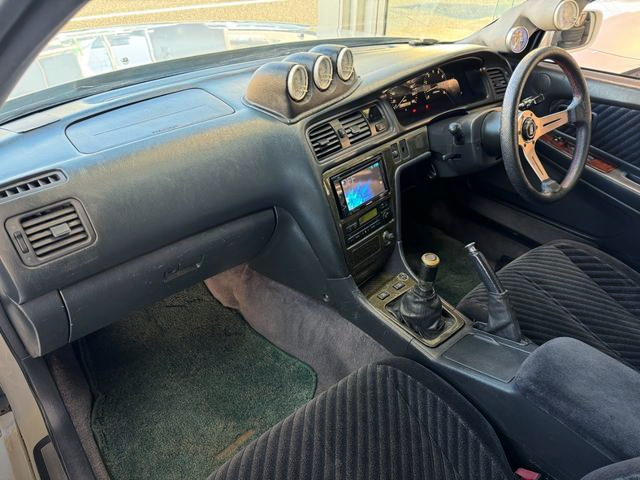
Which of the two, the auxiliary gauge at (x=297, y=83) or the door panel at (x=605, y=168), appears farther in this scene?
the door panel at (x=605, y=168)

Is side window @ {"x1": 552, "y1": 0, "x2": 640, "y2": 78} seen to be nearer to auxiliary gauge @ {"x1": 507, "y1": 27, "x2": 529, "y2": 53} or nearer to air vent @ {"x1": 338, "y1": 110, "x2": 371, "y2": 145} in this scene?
auxiliary gauge @ {"x1": 507, "y1": 27, "x2": 529, "y2": 53}

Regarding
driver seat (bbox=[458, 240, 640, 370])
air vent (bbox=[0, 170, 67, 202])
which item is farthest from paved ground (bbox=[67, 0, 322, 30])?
driver seat (bbox=[458, 240, 640, 370])

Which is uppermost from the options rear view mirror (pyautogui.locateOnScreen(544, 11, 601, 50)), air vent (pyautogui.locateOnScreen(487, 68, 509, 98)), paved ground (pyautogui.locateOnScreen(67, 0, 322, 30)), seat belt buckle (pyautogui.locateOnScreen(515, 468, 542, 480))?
paved ground (pyautogui.locateOnScreen(67, 0, 322, 30))

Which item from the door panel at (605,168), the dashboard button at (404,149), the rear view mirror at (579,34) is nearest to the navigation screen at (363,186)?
the dashboard button at (404,149)

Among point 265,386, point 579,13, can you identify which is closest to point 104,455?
point 265,386

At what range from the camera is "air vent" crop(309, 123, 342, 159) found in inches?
53.9

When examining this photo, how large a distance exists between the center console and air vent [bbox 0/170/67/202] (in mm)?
650

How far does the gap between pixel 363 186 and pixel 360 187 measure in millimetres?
13

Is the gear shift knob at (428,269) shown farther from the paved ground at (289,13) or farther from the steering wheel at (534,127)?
the paved ground at (289,13)

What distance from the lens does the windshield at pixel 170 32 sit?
1349mm

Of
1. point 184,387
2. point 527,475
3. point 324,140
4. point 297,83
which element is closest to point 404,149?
point 324,140

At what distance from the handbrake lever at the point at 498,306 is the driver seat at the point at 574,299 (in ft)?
0.29

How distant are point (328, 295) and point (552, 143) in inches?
41.8

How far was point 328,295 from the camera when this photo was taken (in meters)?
1.60
